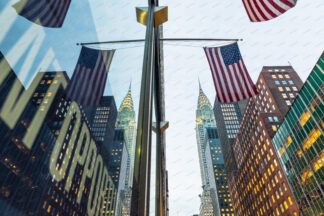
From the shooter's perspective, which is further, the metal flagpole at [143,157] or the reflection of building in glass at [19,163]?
the metal flagpole at [143,157]

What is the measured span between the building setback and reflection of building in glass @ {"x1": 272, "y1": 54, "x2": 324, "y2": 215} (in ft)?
11.0

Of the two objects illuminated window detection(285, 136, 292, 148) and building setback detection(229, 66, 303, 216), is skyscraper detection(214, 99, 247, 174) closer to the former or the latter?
building setback detection(229, 66, 303, 216)

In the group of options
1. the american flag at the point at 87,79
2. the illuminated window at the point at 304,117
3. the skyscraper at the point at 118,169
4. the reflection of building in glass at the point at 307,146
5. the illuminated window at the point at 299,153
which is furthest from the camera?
the illuminated window at the point at 299,153

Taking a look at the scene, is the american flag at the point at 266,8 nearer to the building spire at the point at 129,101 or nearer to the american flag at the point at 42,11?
the building spire at the point at 129,101

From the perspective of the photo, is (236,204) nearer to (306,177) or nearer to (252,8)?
(306,177)

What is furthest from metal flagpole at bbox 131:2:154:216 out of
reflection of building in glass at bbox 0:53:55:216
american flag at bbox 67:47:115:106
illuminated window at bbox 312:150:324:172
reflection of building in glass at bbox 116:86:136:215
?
illuminated window at bbox 312:150:324:172

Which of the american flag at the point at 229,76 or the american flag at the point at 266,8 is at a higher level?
the american flag at the point at 266,8

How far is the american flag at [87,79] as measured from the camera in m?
1.28

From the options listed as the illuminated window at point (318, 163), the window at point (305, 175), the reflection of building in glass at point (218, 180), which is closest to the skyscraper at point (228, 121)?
the reflection of building in glass at point (218, 180)

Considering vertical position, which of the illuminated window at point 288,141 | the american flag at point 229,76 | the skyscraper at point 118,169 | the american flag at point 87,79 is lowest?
the skyscraper at point 118,169

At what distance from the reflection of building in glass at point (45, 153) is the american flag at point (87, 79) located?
0.36ft

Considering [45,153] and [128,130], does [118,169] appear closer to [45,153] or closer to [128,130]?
[128,130]

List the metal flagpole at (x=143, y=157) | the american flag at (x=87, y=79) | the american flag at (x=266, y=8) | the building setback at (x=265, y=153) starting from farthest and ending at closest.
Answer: the building setback at (x=265, y=153) → the american flag at (x=266, y=8) → the metal flagpole at (x=143, y=157) → the american flag at (x=87, y=79)

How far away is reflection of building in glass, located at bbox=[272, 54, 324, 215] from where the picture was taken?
2983 centimetres
